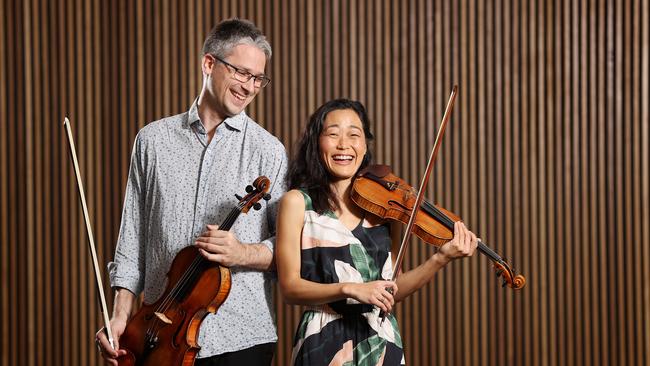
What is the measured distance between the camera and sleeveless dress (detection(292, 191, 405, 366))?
1.83 meters

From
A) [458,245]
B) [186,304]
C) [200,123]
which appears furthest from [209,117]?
[458,245]

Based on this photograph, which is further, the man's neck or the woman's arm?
the man's neck

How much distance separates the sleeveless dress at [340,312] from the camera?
71.9 inches

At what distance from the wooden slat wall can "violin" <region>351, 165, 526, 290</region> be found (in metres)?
1.63

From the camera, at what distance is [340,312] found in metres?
1.85

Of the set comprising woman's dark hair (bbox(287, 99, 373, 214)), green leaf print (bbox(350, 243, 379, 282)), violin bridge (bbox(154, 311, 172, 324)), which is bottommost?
violin bridge (bbox(154, 311, 172, 324))

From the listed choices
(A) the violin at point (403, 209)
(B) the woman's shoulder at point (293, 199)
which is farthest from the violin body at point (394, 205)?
(B) the woman's shoulder at point (293, 199)

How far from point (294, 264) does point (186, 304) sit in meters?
0.26

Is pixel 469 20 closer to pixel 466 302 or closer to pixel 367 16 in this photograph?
pixel 367 16

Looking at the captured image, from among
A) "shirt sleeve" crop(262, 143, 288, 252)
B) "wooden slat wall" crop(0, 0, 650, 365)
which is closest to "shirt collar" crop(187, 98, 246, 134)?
"shirt sleeve" crop(262, 143, 288, 252)

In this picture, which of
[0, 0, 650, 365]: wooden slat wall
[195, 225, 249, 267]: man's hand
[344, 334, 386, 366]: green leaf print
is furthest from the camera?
[0, 0, 650, 365]: wooden slat wall

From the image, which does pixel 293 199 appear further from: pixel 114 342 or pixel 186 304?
pixel 114 342

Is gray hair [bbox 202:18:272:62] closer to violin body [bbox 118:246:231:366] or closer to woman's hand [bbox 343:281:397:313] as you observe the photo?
violin body [bbox 118:246:231:366]

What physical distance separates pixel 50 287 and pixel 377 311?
2.24 meters
